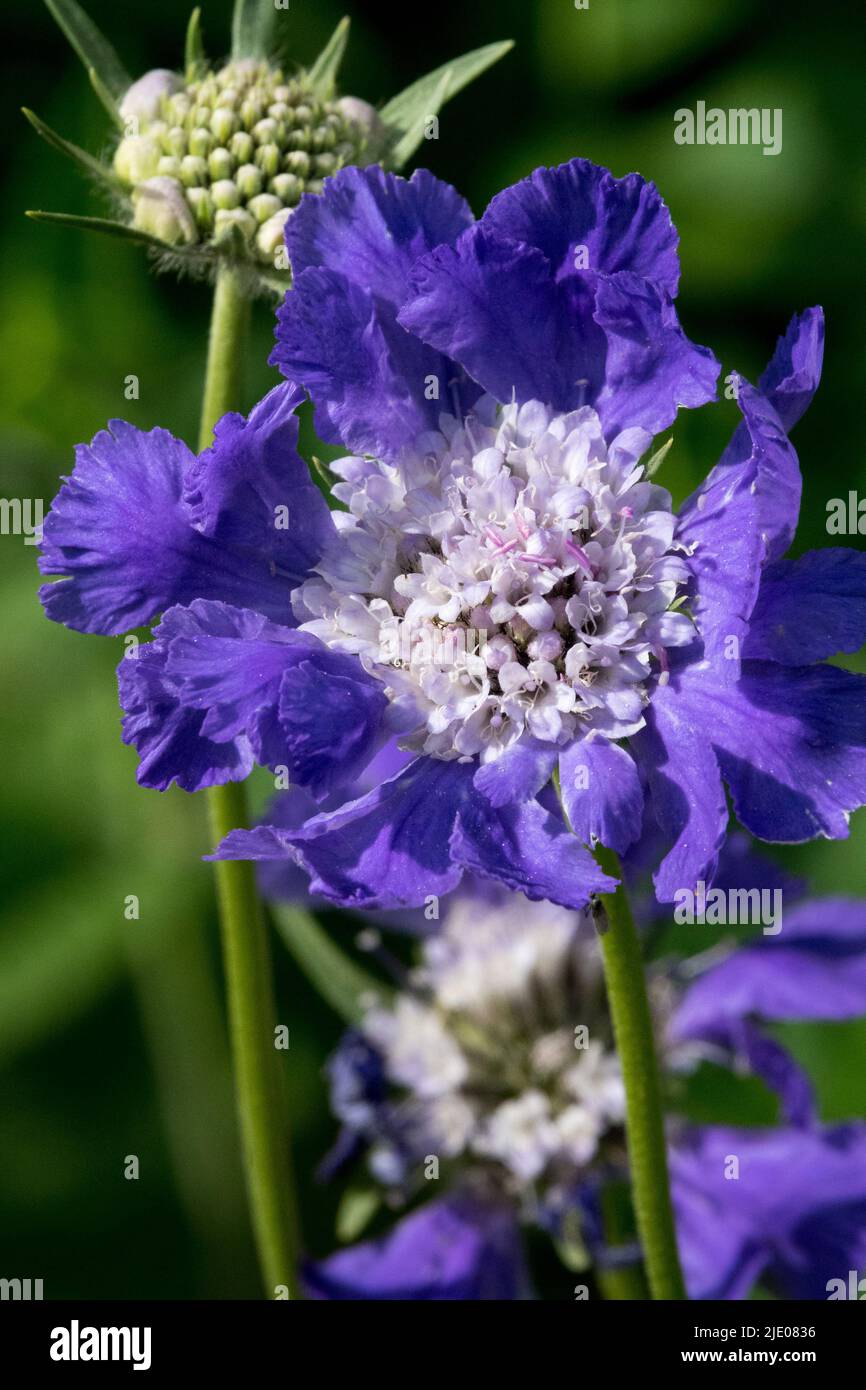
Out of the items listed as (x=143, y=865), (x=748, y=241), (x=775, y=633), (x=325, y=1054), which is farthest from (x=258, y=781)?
(x=748, y=241)

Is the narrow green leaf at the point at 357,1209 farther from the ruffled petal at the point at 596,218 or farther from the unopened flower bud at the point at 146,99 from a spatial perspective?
the unopened flower bud at the point at 146,99

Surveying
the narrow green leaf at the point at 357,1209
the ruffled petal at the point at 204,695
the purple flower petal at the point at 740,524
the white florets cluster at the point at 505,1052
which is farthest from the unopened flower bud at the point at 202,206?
the narrow green leaf at the point at 357,1209

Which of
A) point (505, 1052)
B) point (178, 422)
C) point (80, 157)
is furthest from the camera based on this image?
point (178, 422)

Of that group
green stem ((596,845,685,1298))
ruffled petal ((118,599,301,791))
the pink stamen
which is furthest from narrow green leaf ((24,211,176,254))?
green stem ((596,845,685,1298))

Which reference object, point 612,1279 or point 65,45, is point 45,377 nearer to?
point 65,45

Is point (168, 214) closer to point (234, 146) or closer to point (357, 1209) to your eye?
point (234, 146)

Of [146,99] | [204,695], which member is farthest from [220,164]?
[204,695]

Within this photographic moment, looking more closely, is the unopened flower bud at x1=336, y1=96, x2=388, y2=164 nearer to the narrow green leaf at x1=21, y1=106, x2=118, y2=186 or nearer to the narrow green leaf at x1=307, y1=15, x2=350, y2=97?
the narrow green leaf at x1=307, y1=15, x2=350, y2=97
